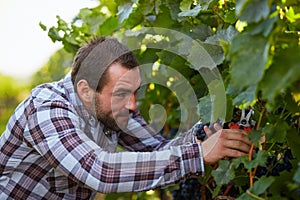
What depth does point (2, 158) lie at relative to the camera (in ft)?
7.36

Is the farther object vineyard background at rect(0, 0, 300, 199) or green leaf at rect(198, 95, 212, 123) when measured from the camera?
green leaf at rect(198, 95, 212, 123)

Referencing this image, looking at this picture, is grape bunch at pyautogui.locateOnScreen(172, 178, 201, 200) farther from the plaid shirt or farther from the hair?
the hair

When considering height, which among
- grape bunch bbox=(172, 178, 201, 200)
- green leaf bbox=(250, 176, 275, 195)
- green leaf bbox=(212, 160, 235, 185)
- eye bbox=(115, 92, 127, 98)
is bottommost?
grape bunch bbox=(172, 178, 201, 200)

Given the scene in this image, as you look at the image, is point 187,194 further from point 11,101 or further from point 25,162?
point 11,101

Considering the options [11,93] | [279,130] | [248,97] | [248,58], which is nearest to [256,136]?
[279,130]

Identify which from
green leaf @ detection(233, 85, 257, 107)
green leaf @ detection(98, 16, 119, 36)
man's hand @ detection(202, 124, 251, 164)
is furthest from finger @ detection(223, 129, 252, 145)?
green leaf @ detection(98, 16, 119, 36)

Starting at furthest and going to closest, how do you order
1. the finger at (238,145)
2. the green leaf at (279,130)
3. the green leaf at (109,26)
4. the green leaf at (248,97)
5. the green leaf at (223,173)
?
the green leaf at (109,26) → the finger at (238,145) → the green leaf at (223,173) → the green leaf at (279,130) → the green leaf at (248,97)

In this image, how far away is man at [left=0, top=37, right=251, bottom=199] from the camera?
1670mm

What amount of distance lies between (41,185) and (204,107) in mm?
873

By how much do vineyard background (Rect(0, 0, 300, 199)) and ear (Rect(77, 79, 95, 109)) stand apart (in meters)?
0.29

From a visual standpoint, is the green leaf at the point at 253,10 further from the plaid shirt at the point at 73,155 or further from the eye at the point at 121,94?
the eye at the point at 121,94

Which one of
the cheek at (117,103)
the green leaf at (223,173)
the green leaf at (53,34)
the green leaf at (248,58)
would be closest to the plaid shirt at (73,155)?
the cheek at (117,103)

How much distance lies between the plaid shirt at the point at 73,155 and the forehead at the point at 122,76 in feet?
0.53

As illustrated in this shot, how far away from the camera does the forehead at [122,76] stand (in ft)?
7.32
